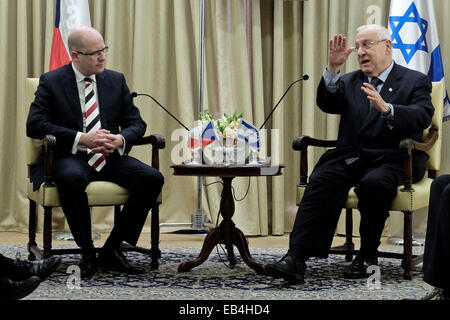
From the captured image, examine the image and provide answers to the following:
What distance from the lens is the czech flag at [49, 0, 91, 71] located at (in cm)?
462

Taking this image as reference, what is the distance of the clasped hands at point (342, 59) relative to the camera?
3.30m

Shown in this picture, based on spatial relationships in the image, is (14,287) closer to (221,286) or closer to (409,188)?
(221,286)

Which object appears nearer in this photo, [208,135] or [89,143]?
[89,143]

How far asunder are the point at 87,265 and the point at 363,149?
1526 mm

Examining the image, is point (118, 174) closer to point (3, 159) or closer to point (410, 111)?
point (410, 111)

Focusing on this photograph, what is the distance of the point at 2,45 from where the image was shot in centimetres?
491

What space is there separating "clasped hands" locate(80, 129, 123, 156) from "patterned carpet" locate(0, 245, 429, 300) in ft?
2.03

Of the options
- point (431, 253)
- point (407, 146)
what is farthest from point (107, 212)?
point (431, 253)

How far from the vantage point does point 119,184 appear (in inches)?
138

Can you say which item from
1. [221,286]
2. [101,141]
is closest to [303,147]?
[221,286]

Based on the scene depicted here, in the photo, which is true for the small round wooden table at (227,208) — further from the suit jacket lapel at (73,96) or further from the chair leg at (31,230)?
the chair leg at (31,230)

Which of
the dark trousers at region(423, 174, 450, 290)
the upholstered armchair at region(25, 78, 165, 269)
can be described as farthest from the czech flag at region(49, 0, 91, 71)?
the dark trousers at region(423, 174, 450, 290)

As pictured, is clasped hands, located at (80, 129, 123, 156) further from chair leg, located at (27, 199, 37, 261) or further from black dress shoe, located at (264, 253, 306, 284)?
black dress shoe, located at (264, 253, 306, 284)
